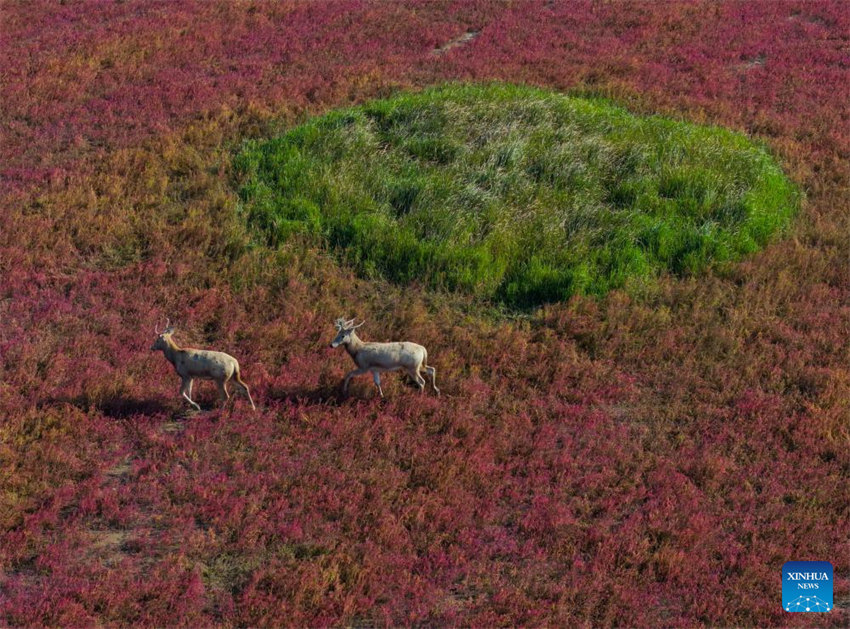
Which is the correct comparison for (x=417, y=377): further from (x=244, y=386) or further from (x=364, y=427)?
(x=244, y=386)

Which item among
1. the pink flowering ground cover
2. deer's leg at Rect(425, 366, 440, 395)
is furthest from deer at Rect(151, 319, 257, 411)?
deer's leg at Rect(425, 366, 440, 395)

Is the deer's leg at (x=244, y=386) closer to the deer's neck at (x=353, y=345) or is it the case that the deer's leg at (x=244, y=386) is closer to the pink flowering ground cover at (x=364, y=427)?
the pink flowering ground cover at (x=364, y=427)

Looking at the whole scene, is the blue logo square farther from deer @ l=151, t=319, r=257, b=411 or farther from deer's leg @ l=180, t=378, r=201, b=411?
deer's leg @ l=180, t=378, r=201, b=411

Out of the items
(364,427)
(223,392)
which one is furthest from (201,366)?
(364,427)

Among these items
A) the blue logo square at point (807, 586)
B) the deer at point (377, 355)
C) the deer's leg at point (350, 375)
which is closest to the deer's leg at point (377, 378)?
the deer at point (377, 355)

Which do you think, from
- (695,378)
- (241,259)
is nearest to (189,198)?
(241,259)

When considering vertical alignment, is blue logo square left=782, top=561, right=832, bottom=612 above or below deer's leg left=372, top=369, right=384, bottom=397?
below
